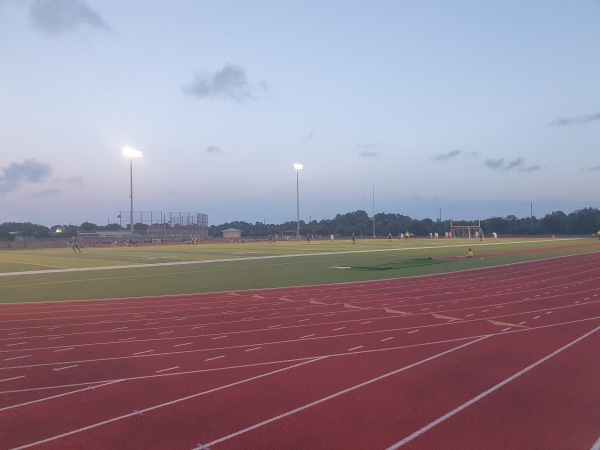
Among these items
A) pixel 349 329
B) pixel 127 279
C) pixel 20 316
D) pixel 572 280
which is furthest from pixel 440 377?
pixel 127 279

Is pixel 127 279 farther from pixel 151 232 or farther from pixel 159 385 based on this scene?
pixel 151 232

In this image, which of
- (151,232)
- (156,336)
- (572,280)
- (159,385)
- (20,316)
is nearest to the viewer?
(159,385)

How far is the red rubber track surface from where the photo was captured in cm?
539

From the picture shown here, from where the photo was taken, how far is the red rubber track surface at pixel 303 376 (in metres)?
5.39

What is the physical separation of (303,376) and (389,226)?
129183 mm

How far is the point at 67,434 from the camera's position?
17.8 feet

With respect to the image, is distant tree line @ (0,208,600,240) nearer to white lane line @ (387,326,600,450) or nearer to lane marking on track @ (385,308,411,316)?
lane marking on track @ (385,308,411,316)

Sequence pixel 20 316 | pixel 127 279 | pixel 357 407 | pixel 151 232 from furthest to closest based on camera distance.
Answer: pixel 151 232, pixel 127 279, pixel 20 316, pixel 357 407

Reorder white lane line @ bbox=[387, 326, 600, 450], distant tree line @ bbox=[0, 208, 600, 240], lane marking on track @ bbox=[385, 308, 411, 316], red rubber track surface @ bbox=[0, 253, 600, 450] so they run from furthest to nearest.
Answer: distant tree line @ bbox=[0, 208, 600, 240] → lane marking on track @ bbox=[385, 308, 411, 316] → red rubber track surface @ bbox=[0, 253, 600, 450] → white lane line @ bbox=[387, 326, 600, 450]

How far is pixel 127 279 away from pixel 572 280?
1805cm

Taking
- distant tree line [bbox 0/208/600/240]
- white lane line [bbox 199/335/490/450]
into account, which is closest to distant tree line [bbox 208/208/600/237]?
distant tree line [bbox 0/208/600/240]

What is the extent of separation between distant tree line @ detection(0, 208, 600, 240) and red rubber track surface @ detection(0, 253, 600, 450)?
79977mm

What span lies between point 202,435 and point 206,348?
3794 millimetres

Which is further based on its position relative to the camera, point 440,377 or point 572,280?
point 572,280
